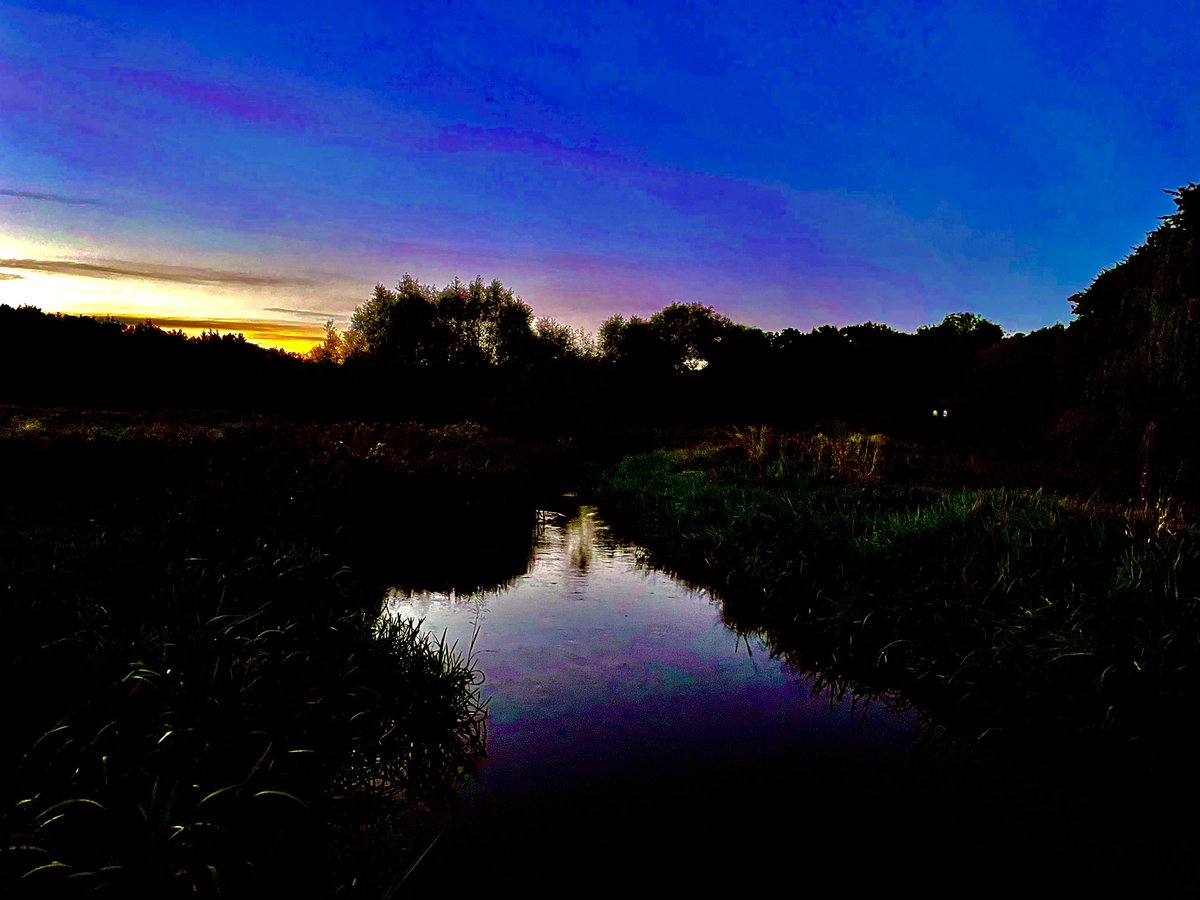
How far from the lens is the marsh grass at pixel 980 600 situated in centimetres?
578

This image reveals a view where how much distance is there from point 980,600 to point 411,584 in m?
7.99

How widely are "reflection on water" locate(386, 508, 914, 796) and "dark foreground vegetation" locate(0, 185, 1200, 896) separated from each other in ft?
1.43

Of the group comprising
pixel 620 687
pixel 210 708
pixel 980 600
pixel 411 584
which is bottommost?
pixel 411 584

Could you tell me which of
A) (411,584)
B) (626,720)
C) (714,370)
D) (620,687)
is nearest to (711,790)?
(626,720)

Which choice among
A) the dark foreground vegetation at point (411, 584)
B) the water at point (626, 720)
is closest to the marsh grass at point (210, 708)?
the dark foreground vegetation at point (411, 584)

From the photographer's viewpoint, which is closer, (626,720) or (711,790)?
(711,790)

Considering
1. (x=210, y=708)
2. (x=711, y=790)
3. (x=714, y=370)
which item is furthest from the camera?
(x=714, y=370)

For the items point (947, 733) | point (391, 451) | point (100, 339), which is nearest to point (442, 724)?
point (947, 733)

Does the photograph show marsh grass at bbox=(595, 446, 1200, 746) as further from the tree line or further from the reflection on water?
the tree line

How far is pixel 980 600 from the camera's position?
24.9 feet

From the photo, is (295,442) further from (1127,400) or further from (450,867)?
(1127,400)

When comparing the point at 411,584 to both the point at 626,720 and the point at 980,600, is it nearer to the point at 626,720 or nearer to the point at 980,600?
the point at 626,720

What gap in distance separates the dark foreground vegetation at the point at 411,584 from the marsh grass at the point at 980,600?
0.04 m

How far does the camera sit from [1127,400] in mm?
16297
